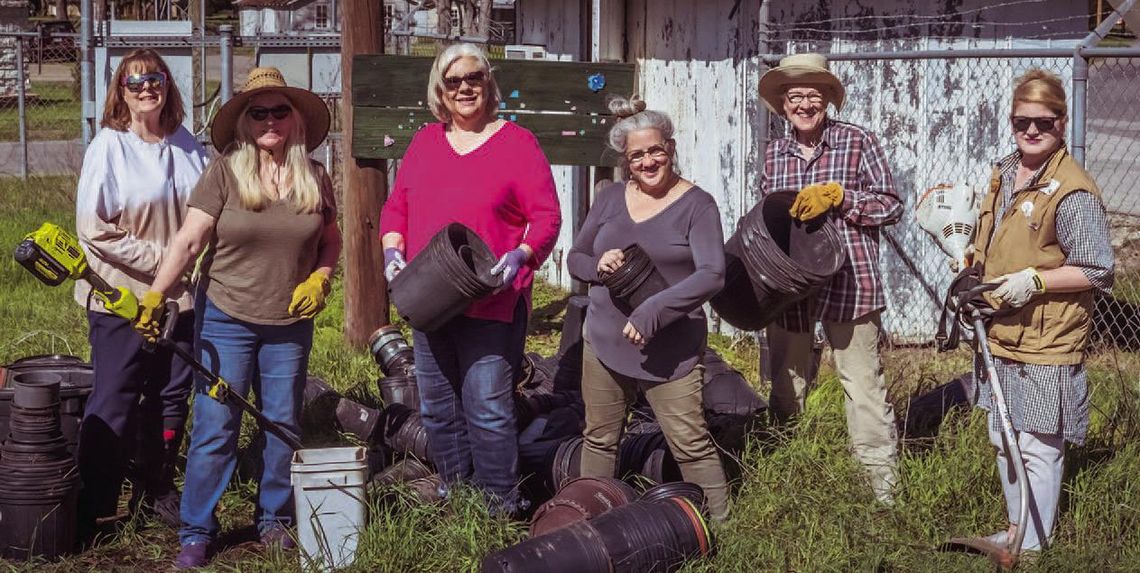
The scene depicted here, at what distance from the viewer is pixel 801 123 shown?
5.17 metres

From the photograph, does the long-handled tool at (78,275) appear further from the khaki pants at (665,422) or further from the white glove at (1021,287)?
the white glove at (1021,287)

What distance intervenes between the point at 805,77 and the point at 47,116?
67.0ft

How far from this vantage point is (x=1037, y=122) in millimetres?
4398

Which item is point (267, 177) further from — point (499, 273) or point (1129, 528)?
point (1129, 528)

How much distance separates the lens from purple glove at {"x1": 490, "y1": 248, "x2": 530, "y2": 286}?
4.67 meters

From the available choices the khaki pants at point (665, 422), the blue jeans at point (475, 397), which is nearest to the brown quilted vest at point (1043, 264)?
the khaki pants at point (665, 422)

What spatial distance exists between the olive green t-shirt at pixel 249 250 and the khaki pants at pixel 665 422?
3.65 feet

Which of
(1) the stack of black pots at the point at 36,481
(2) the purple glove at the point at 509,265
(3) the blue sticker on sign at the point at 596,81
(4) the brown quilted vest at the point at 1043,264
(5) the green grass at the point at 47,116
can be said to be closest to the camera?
(4) the brown quilted vest at the point at 1043,264

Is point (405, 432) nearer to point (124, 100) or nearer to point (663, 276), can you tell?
point (663, 276)

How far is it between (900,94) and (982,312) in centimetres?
380

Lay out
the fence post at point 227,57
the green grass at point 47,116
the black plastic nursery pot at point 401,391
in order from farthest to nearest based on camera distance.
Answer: the green grass at point 47,116 → the fence post at point 227,57 → the black plastic nursery pot at point 401,391

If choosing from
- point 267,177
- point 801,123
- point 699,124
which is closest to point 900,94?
point 699,124

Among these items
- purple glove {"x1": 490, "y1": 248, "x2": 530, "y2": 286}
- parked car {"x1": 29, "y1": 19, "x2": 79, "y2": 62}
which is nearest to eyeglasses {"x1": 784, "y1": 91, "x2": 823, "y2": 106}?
purple glove {"x1": 490, "y1": 248, "x2": 530, "y2": 286}

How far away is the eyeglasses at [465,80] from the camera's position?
15.7ft
